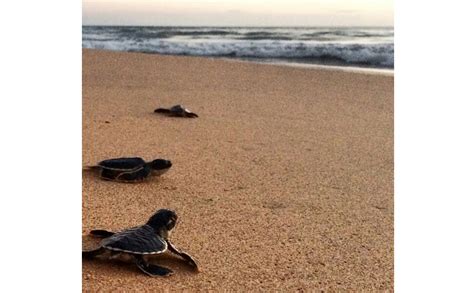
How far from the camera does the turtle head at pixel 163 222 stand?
187cm

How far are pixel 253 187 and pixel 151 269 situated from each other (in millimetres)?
996

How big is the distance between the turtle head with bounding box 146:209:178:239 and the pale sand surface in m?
0.08

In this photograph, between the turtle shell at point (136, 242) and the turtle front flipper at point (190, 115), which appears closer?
the turtle shell at point (136, 242)

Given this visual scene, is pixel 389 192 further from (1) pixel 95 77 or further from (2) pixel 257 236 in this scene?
(1) pixel 95 77

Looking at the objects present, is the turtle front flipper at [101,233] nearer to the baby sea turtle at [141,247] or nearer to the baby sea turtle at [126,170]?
the baby sea turtle at [141,247]

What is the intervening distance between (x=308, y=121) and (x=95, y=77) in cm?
268

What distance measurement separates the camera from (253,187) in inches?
104

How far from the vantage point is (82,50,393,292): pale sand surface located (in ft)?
5.90

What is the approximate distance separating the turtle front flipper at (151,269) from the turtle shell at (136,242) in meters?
0.03
